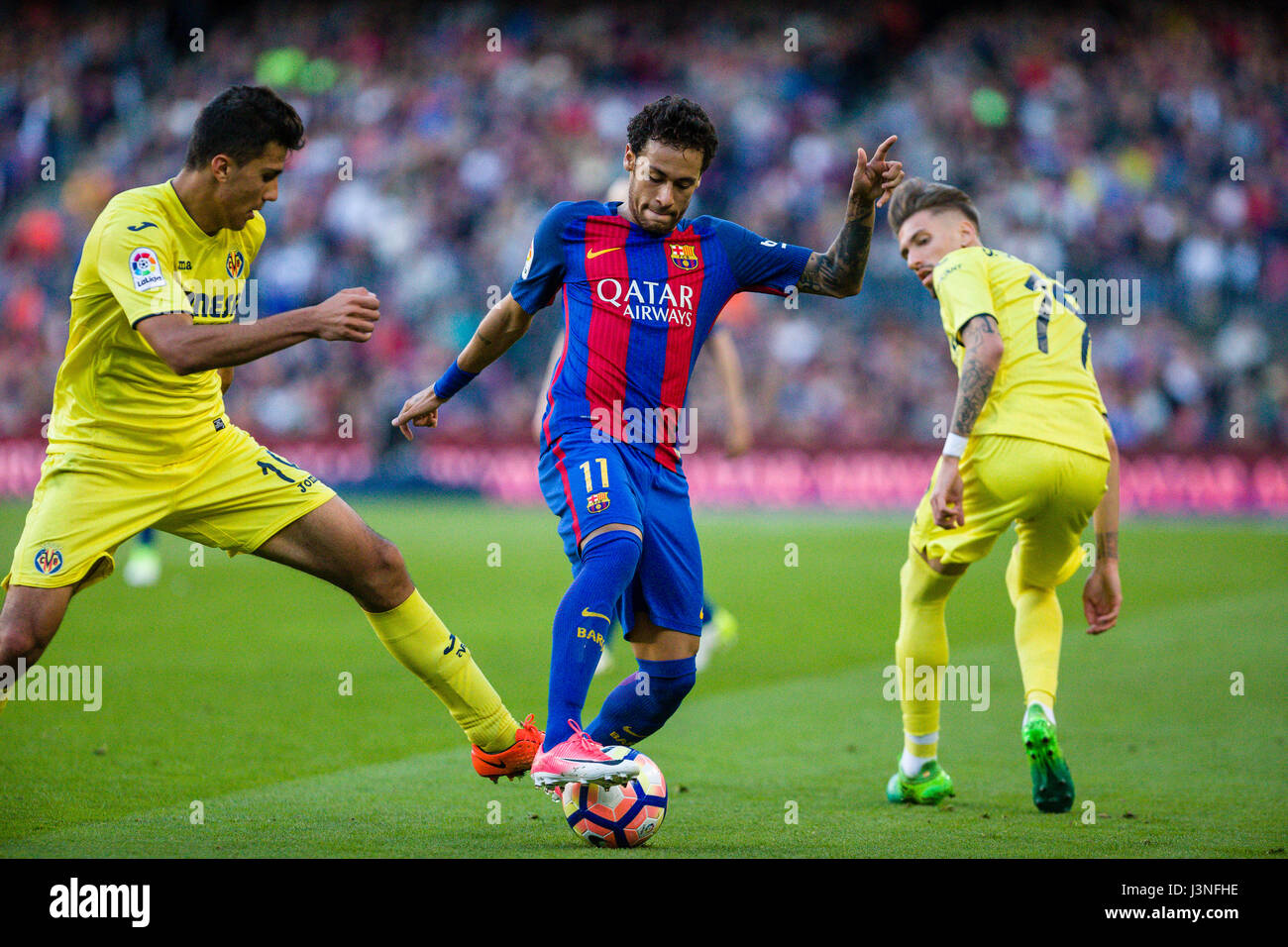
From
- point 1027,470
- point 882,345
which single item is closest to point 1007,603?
point 1027,470

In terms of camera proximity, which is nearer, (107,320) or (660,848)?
(660,848)

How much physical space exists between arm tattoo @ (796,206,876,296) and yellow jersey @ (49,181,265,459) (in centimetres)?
212

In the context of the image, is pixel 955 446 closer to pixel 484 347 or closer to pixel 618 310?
pixel 618 310

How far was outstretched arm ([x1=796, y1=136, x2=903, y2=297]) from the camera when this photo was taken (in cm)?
491

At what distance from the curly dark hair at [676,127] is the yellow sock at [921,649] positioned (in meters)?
1.83

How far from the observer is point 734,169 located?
23406 mm

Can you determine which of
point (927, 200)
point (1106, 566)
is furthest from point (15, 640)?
point (1106, 566)

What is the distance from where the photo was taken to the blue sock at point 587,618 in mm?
4438

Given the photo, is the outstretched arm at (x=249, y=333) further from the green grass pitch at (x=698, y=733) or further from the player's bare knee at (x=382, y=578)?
the green grass pitch at (x=698, y=733)

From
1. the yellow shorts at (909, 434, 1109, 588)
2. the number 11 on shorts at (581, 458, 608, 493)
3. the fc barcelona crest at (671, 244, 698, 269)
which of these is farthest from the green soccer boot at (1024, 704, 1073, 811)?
the fc barcelona crest at (671, 244, 698, 269)

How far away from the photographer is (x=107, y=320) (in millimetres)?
4891

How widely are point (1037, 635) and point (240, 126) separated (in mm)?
3564

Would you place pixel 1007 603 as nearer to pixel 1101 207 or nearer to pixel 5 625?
pixel 5 625

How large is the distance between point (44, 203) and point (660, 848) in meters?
25.3
